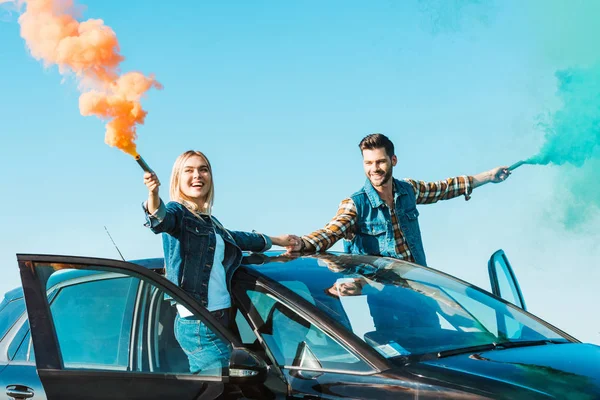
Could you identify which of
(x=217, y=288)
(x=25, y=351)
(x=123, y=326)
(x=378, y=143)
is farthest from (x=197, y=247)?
(x=378, y=143)

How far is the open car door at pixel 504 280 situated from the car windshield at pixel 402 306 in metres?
0.34

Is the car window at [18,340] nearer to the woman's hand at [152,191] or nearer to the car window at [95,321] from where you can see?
the car window at [95,321]

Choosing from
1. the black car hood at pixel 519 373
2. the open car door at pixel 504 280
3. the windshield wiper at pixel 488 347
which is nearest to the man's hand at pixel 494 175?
the open car door at pixel 504 280

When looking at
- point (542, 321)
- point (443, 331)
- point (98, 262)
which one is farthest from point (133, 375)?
Result: point (542, 321)

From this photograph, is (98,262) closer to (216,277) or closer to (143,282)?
(143,282)

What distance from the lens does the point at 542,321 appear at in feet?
13.9

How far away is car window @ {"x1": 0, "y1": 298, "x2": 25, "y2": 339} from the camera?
4281mm

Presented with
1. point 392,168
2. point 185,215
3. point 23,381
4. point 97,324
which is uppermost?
point 392,168

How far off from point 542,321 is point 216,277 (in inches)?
64.3

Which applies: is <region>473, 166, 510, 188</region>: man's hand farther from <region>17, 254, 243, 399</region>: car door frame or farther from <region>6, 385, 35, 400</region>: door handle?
<region>6, 385, 35, 400</region>: door handle

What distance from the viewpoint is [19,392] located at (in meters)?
3.79

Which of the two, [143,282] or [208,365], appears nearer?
[208,365]

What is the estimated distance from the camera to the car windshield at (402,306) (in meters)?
3.61

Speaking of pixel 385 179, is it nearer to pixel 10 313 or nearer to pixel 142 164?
pixel 142 164
